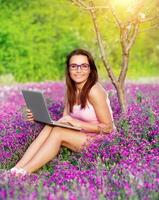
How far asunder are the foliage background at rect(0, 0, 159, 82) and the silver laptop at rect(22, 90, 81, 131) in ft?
48.4

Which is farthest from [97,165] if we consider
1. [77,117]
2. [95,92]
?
[77,117]

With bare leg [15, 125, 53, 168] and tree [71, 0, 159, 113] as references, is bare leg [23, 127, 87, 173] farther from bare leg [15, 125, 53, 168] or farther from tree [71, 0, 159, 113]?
tree [71, 0, 159, 113]

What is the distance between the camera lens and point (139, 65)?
1104 inches

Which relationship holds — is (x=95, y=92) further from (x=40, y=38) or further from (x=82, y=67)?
(x=40, y=38)

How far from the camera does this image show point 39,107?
6.60 meters

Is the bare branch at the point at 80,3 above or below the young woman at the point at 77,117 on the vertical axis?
above

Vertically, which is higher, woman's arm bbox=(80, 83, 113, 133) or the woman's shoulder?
the woman's shoulder

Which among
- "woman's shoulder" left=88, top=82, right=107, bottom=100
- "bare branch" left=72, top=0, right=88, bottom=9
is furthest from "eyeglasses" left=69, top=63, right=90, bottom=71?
"bare branch" left=72, top=0, right=88, bottom=9

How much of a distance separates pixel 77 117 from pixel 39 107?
0.55 meters

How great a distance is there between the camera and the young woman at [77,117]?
635cm

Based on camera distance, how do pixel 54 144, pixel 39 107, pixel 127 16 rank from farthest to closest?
pixel 127 16
pixel 39 107
pixel 54 144

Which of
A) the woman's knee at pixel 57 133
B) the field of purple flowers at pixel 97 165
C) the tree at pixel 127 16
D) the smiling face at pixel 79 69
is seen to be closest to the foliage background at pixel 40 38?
the tree at pixel 127 16

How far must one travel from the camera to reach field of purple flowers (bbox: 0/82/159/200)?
4.55m

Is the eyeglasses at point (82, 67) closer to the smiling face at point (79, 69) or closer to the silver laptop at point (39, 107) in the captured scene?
the smiling face at point (79, 69)
